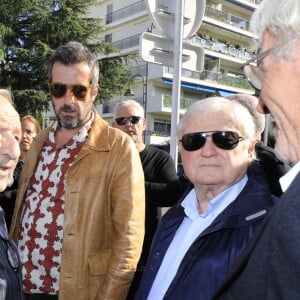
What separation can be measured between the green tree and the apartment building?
9.61 metres

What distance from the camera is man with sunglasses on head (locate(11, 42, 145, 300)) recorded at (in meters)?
2.23

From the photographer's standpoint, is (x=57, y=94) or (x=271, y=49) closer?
(x=271, y=49)

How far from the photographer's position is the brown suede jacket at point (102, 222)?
7.23ft

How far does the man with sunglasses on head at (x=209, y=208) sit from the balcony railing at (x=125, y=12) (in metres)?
34.7

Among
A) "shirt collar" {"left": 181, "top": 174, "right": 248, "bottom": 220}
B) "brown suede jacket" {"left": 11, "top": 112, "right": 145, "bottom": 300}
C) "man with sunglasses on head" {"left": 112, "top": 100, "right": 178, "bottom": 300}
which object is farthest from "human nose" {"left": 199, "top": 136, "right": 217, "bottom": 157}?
"man with sunglasses on head" {"left": 112, "top": 100, "right": 178, "bottom": 300}

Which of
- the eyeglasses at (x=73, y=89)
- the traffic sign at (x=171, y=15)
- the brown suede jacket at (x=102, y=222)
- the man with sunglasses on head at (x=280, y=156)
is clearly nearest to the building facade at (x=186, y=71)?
the traffic sign at (x=171, y=15)

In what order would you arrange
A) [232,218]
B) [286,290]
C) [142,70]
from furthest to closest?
1. [142,70]
2. [232,218]
3. [286,290]

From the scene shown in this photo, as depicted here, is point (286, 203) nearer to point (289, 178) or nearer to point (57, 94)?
point (289, 178)

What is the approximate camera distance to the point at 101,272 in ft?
7.38

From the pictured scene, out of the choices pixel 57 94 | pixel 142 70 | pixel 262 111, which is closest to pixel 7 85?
pixel 142 70

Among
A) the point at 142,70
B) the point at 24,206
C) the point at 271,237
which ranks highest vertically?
the point at 142,70

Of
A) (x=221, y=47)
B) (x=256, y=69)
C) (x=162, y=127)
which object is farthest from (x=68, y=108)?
(x=221, y=47)

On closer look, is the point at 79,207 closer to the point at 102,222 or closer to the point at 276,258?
the point at 102,222

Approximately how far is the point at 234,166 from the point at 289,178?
833mm
